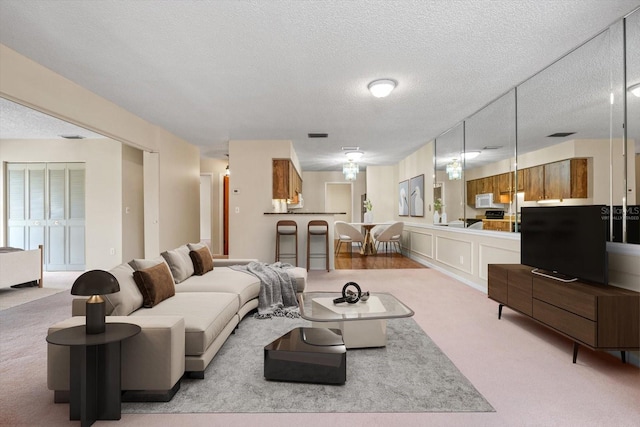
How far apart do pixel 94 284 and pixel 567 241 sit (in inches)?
131

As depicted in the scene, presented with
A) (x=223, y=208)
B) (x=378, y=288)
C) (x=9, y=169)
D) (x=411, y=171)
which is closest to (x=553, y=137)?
(x=378, y=288)

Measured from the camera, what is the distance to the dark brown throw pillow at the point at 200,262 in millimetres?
3744

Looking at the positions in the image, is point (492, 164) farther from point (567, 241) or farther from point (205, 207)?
point (205, 207)

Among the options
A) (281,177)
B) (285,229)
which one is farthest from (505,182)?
(281,177)

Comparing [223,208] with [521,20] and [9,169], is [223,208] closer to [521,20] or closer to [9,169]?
[9,169]

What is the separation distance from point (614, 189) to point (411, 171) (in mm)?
5885

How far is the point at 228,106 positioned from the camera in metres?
4.69

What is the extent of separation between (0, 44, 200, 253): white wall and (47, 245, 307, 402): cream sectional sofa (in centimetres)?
217

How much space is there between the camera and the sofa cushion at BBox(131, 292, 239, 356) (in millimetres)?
2195

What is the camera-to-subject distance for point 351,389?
210 cm

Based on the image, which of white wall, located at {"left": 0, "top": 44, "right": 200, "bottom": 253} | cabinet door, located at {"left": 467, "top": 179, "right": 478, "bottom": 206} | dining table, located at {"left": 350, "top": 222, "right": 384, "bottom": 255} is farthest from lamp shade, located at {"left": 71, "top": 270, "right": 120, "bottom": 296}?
dining table, located at {"left": 350, "top": 222, "right": 384, "bottom": 255}

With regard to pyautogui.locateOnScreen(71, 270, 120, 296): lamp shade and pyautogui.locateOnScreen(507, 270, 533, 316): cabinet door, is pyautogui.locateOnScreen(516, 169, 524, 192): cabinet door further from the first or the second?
pyautogui.locateOnScreen(71, 270, 120, 296): lamp shade

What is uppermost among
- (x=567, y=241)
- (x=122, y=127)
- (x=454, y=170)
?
(x=122, y=127)

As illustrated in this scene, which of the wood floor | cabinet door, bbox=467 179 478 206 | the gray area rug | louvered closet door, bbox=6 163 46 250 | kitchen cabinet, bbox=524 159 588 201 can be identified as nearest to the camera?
the gray area rug
